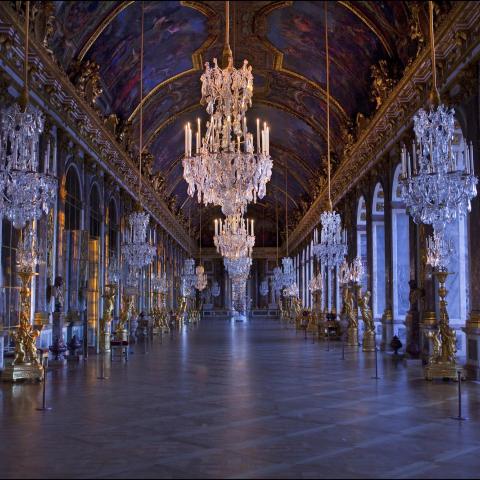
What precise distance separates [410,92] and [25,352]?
1038 centimetres

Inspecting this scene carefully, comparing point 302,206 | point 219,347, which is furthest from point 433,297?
point 302,206

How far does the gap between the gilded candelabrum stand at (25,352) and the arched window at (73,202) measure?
20.3 ft

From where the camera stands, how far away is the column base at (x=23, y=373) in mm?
10133

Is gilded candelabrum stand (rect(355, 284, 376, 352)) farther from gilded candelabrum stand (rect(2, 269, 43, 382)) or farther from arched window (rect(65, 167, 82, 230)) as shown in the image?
gilded candelabrum stand (rect(2, 269, 43, 382))

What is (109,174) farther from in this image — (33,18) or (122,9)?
(33,18)

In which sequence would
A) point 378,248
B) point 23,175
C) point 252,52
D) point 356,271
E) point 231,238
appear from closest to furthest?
point 23,175 → point 356,271 → point 231,238 → point 378,248 → point 252,52

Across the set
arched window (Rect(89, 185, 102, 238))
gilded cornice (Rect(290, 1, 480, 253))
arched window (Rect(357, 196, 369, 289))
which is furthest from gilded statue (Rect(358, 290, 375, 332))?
arched window (Rect(89, 185, 102, 238))

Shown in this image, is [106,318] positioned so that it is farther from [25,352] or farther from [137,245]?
[25,352]

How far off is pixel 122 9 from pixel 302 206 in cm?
2431

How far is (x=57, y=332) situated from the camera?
13.9 metres

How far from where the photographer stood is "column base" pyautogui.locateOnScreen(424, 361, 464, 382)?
33.9 ft

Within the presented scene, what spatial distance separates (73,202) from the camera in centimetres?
1703

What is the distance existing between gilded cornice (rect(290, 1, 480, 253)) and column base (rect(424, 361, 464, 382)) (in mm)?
5381

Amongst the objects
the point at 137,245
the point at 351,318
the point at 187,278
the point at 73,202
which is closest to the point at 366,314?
the point at 351,318
